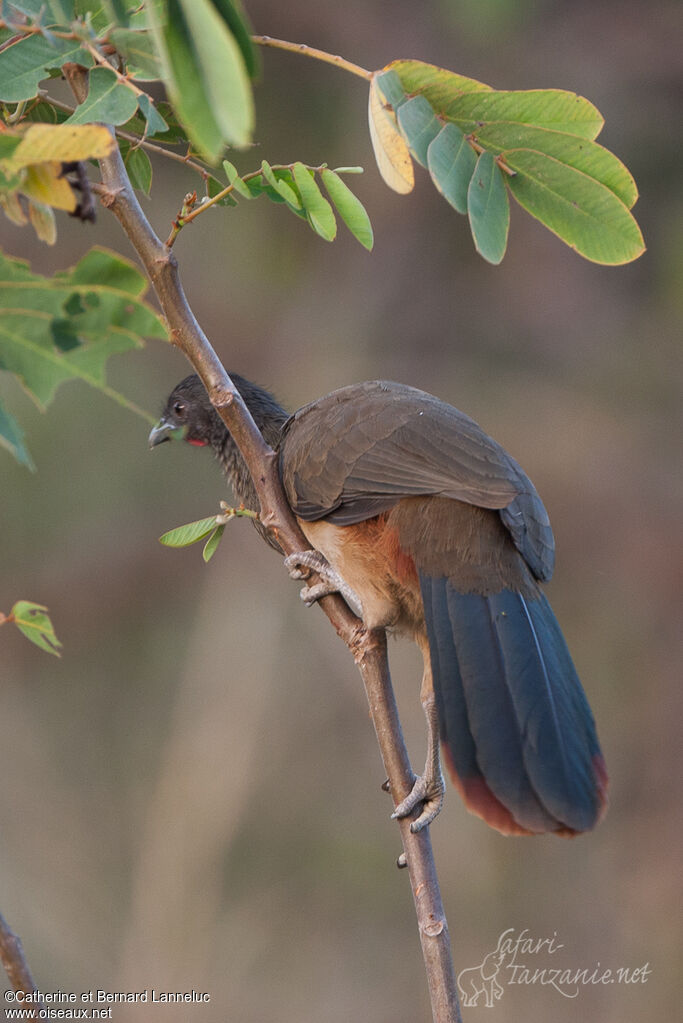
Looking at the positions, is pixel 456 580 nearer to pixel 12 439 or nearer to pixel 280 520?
pixel 280 520

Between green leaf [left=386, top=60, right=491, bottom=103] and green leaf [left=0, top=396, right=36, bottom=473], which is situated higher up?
green leaf [left=386, top=60, right=491, bottom=103]

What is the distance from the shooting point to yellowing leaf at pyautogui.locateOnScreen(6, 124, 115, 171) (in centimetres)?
144

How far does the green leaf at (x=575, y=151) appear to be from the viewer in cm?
199

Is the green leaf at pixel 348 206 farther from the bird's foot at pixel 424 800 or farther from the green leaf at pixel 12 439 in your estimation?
the bird's foot at pixel 424 800

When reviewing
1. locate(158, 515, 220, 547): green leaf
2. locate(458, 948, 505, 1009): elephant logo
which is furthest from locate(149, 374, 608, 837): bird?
locate(458, 948, 505, 1009): elephant logo

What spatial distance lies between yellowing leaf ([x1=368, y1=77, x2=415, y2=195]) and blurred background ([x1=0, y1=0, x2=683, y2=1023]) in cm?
574

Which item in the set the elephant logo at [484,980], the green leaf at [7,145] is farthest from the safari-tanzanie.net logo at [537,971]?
the green leaf at [7,145]

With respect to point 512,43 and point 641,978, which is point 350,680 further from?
point 512,43

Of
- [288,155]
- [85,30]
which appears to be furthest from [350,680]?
[85,30]

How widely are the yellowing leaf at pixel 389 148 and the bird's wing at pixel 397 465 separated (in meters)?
1.15

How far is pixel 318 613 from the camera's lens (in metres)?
7.79

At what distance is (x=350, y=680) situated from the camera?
7977mm

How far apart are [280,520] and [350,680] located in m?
5.29

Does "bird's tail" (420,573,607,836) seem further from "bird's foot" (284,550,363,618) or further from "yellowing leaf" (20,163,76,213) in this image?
"yellowing leaf" (20,163,76,213)
